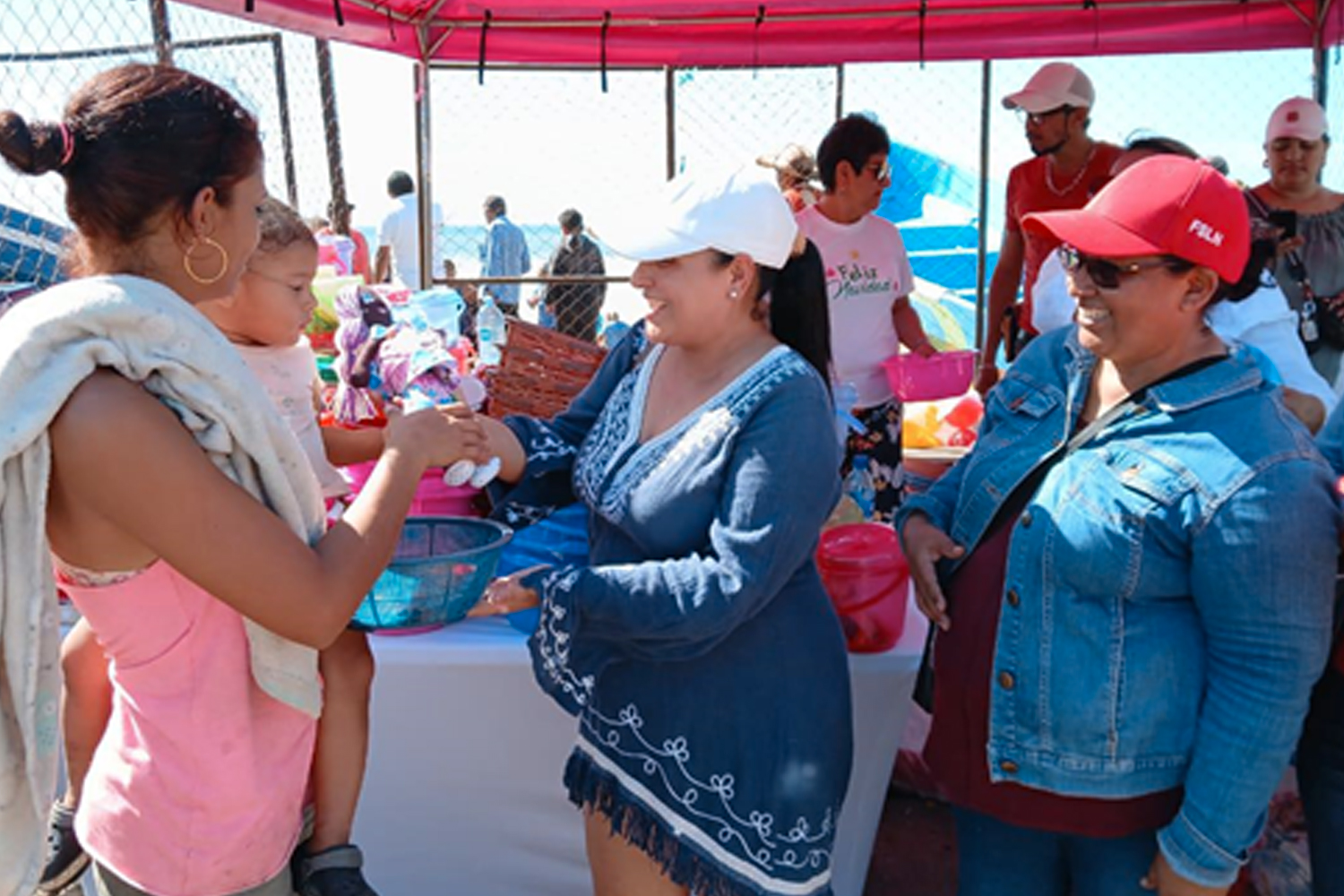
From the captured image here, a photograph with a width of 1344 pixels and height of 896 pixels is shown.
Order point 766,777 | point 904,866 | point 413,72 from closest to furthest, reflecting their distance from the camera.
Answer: point 766,777, point 904,866, point 413,72

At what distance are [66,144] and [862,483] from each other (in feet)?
12.0

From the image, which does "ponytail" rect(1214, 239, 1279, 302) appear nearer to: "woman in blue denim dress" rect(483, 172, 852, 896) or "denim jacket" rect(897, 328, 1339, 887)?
"denim jacket" rect(897, 328, 1339, 887)

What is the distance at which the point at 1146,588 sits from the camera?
1.64m

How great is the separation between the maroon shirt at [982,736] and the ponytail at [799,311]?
0.42 meters

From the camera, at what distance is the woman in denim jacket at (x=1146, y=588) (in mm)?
1561

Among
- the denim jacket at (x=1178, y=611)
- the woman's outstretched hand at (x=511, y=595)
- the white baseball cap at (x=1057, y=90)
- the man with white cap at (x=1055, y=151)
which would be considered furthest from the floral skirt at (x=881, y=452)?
the woman's outstretched hand at (x=511, y=595)

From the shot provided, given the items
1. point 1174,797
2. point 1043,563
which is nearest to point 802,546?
point 1043,563

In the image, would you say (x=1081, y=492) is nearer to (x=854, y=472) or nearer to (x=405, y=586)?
(x=405, y=586)

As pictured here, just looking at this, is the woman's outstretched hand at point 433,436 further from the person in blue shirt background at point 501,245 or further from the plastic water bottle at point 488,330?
the person in blue shirt background at point 501,245

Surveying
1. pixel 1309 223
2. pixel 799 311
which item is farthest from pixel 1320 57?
pixel 799 311

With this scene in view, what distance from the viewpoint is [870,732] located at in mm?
2486

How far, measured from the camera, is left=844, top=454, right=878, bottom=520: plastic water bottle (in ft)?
15.1

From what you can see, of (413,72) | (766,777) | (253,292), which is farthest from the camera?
(413,72)

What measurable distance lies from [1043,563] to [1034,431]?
277mm
